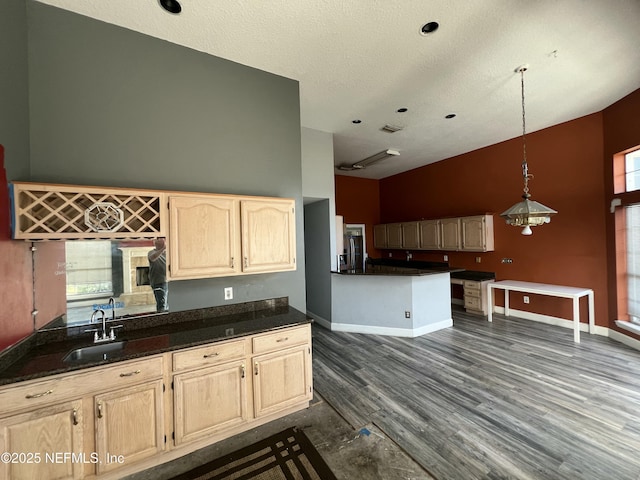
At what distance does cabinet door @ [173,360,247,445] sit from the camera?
1.85 meters

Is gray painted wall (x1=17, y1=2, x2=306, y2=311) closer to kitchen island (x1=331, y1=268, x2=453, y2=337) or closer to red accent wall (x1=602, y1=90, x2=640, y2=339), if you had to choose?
kitchen island (x1=331, y1=268, x2=453, y2=337)

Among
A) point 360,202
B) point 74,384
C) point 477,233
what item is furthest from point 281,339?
point 360,202

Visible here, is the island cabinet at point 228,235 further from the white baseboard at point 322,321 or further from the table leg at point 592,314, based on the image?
the table leg at point 592,314

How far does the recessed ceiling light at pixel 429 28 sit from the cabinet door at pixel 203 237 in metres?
2.31

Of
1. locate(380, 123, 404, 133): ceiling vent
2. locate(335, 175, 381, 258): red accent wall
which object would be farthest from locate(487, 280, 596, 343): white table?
locate(335, 175, 381, 258): red accent wall

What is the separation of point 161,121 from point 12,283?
1638 mm

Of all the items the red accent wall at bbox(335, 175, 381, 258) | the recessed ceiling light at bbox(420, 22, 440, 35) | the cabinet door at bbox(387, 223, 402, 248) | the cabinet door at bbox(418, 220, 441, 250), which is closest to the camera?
the recessed ceiling light at bbox(420, 22, 440, 35)

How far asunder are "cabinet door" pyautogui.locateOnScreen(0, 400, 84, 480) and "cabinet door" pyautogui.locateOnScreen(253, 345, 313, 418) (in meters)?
1.10

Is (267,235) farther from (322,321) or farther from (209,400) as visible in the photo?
(322,321)

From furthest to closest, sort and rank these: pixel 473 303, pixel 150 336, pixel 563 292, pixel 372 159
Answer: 1. pixel 372 159
2. pixel 473 303
3. pixel 563 292
4. pixel 150 336

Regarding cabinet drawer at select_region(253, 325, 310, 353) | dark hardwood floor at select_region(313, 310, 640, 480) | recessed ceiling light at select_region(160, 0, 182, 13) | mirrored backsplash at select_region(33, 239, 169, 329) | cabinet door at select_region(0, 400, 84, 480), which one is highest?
recessed ceiling light at select_region(160, 0, 182, 13)

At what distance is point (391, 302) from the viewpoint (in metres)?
4.24

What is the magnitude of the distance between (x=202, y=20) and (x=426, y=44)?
205 cm

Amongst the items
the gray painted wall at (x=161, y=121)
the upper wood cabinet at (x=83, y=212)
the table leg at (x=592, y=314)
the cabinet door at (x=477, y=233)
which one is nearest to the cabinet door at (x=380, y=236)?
the cabinet door at (x=477, y=233)
